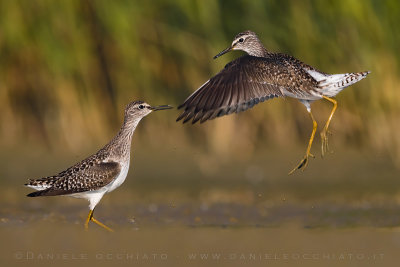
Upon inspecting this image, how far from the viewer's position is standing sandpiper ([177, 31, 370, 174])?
752 centimetres

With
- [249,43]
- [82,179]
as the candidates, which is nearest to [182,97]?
[82,179]

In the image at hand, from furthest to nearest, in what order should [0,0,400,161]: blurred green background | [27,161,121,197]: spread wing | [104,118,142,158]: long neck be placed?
[0,0,400,161]: blurred green background < [104,118,142,158]: long neck < [27,161,121,197]: spread wing

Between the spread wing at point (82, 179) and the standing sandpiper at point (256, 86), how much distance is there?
1.55 meters

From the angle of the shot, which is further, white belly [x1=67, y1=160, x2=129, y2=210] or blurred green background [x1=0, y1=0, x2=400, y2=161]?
blurred green background [x1=0, y1=0, x2=400, y2=161]

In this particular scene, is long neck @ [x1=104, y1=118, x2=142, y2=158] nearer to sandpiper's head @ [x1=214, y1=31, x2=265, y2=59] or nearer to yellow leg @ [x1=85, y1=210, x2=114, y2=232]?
yellow leg @ [x1=85, y1=210, x2=114, y2=232]

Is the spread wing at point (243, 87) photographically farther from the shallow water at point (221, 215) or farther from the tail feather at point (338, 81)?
the shallow water at point (221, 215)

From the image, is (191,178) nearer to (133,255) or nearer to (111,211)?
(111,211)

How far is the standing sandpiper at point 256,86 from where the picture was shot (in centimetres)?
752

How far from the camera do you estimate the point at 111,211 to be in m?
10.7

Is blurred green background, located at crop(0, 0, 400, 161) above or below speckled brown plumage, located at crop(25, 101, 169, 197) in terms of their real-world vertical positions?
above

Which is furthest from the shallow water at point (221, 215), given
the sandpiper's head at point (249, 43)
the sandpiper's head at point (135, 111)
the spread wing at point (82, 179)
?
the sandpiper's head at point (249, 43)

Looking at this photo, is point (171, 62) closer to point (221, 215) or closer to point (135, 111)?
point (221, 215)

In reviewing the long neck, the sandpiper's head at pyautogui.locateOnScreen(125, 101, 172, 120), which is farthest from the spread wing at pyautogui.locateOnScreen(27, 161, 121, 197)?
the sandpiper's head at pyautogui.locateOnScreen(125, 101, 172, 120)

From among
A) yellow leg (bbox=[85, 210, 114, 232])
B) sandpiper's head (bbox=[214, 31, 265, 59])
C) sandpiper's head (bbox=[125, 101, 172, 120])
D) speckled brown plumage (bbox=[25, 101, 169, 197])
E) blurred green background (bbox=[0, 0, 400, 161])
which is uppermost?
blurred green background (bbox=[0, 0, 400, 161])
